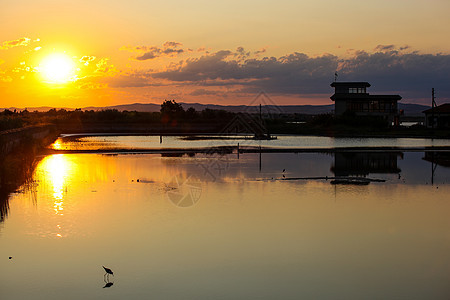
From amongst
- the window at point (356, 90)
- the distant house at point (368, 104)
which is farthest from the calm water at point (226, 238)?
the window at point (356, 90)

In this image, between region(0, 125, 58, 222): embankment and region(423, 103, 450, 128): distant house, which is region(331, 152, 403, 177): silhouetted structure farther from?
region(423, 103, 450, 128): distant house

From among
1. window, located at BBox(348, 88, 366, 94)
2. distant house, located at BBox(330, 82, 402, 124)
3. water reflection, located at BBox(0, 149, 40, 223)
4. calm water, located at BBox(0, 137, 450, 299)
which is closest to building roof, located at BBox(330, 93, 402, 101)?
distant house, located at BBox(330, 82, 402, 124)

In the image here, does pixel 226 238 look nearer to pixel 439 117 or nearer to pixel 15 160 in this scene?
pixel 15 160

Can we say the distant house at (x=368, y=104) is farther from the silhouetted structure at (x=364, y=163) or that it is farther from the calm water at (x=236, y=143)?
the silhouetted structure at (x=364, y=163)

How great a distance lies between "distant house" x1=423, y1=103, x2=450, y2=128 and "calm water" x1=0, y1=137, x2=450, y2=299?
57.5 metres

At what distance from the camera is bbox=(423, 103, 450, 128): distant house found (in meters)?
78.6

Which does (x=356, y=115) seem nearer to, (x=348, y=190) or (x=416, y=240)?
(x=348, y=190)

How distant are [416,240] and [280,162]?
20482 millimetres

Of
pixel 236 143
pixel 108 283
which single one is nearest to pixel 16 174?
pixel 108 283

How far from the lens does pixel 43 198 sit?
66.2ft

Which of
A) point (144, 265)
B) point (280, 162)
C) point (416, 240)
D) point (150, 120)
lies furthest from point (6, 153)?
point (150, 120)

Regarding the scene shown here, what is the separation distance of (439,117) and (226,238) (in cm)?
7280

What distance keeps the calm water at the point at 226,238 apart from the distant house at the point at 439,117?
57.5 m

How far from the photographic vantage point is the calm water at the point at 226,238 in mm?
10625
